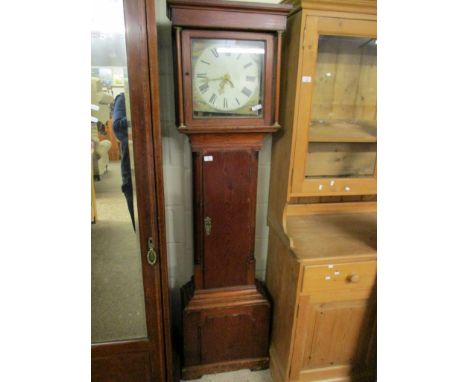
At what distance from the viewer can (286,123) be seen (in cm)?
127

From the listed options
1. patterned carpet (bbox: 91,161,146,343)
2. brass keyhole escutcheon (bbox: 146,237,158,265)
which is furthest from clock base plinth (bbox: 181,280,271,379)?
brass keyhole escutcheon (bbox: 146,237,158,265)

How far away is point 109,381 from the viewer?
125 cm

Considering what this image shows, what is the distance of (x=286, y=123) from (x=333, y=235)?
0.59m

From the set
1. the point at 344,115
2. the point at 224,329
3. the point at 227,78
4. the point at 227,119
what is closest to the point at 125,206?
the point at 227,119

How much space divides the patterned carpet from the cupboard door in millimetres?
722

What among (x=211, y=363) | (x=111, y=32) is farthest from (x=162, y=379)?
(x=111, y=32)

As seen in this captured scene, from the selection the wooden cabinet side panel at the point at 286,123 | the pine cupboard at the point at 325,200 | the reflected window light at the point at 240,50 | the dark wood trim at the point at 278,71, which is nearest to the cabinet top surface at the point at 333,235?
the pine cupboard at the point at 325,200

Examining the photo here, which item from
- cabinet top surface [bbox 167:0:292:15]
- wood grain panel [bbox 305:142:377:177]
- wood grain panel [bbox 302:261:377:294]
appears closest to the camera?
cabinet top surface [bbox 167:0:292:15]

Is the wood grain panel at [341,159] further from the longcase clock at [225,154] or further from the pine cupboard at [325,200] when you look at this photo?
the longcase clock at [225,154]

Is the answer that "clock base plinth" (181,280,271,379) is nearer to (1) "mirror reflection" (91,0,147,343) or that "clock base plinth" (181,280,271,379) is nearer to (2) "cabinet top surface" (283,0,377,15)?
(1) "mirror reflection" (91,0,147,343)

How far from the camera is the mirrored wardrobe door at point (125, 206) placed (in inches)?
35.5

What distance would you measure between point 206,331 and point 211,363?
8.9 inches

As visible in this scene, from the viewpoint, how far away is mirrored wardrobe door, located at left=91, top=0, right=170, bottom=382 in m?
0.90

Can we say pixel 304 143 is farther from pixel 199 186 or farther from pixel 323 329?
pixel 323 329
